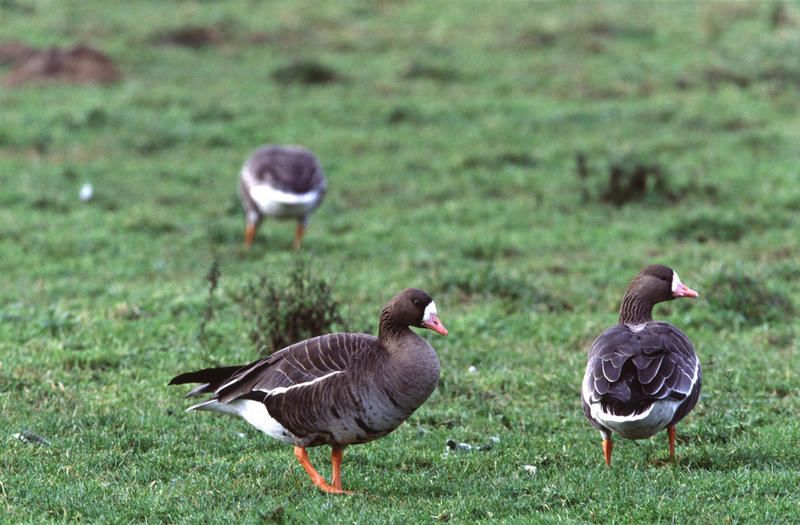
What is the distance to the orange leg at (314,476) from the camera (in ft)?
19.0

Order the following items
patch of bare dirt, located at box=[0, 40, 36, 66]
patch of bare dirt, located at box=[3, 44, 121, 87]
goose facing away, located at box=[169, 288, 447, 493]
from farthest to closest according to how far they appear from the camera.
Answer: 1. patch of bare dirt, located at box=[0, 40, 36, 66]
2. patch of bare dirt, located at box=[3, 44, 121, 87]
3. goose facing away, located at box=[169, 288, 447, 493]

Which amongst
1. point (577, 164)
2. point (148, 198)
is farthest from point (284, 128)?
point (577, 164)

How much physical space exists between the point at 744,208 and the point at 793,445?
23.7 feet

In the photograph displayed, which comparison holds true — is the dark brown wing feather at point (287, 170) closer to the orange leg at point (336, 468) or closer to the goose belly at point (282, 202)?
the goose belly at point (282, 202)

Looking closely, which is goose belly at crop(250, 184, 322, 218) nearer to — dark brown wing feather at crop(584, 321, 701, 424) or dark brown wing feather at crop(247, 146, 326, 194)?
dark brown wing feather at crop(247, 146, 326, 194)

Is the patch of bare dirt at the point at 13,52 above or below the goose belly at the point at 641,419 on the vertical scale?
below

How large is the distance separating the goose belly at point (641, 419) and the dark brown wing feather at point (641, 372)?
34 millimetres

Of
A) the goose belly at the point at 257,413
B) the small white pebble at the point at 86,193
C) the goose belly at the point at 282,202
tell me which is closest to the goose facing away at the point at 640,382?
the goose belly at the point at 257,413

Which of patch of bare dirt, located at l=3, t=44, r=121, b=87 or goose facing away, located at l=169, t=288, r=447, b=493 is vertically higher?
goose facing away, located at l=169, t=288, r=447, b=493

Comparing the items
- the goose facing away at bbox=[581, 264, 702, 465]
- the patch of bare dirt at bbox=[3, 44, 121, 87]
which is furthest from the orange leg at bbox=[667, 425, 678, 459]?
the patch of bare dirt at bbox=[3, 44, 121, 87]

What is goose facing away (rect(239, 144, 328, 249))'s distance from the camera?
476 inches

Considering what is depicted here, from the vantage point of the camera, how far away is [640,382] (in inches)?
230

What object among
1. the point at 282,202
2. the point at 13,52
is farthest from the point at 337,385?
the point at 13,52

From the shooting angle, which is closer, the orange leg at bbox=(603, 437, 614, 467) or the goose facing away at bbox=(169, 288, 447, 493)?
the goose facing away at bbox=(169, 288, 447, 493)
